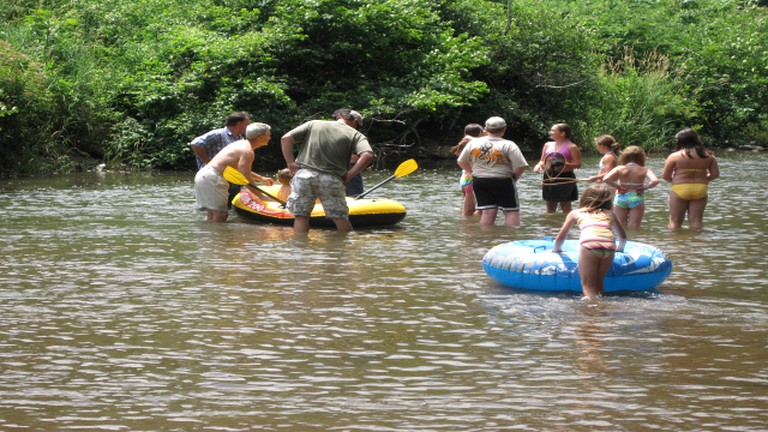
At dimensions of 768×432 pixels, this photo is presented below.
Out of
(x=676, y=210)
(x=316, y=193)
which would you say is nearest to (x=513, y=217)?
(x=676, y=210)

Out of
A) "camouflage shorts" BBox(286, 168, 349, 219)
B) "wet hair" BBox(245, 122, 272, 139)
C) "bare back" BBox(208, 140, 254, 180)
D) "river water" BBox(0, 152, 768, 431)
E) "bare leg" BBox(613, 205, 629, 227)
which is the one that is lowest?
"river water" BBox(0, 152, 768, 431)

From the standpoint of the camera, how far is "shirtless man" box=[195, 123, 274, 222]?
1270 cm

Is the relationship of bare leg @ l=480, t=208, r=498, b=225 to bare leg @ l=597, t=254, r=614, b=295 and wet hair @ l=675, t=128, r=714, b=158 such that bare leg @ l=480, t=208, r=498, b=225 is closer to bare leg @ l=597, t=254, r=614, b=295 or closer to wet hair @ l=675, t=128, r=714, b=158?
wet hair @ l=675, t=128, r=714, b=158

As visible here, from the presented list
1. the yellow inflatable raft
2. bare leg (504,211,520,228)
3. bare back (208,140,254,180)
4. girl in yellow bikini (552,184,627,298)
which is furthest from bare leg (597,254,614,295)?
bare back (208,140,254,180)

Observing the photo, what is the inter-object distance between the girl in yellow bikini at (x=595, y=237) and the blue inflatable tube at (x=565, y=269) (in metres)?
0.13

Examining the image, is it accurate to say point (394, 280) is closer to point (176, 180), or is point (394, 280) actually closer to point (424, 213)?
point (424, 213)

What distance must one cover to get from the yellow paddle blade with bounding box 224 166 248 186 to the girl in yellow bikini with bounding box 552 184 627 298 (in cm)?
529

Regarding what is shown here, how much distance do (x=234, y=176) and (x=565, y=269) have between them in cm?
543

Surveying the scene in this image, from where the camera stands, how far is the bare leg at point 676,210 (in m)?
12.2

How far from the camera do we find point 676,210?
12.3m

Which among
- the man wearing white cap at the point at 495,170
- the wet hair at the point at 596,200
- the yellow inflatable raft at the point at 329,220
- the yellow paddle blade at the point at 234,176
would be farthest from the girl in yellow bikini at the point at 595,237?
the yellow paddle blade at the point at 234,176

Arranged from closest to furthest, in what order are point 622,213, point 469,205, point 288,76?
point 622,213, point 469,205, point 288,76

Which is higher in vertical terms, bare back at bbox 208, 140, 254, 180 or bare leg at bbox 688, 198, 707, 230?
bare back at bbox 208, 140, 254, 180

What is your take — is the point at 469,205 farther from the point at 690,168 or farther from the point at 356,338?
the point at 356,338
